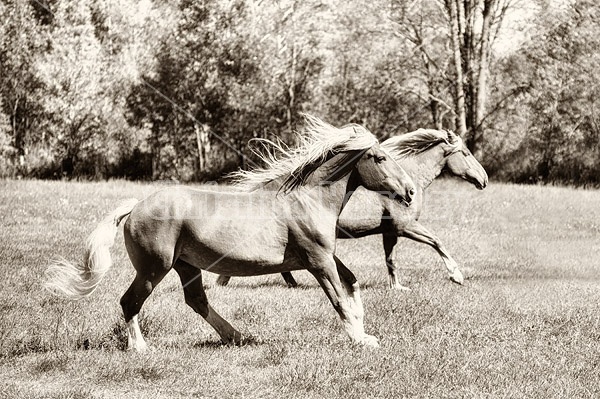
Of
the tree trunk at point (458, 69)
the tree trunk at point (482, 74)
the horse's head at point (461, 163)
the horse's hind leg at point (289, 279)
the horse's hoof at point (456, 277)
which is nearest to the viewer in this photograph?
the horse's hoof at point (456, 277)

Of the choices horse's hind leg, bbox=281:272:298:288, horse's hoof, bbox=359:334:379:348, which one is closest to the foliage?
horse's hind leg, bbox=281:272:298:288

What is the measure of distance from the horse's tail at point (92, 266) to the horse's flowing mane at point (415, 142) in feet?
17.7

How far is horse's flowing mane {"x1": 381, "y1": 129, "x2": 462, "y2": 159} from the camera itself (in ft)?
38.2

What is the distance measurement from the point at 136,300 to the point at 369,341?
2296 millimetres

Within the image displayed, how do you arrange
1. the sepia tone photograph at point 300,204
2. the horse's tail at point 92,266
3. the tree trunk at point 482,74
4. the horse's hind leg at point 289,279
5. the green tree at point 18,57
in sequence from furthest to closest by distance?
the tree trunk at point 482,74 → the green tree at point 18,57 → the horse's hind leg at point 289,279 → the horse's tail at point 92,266 → the sepia tone photograph at point 300,204

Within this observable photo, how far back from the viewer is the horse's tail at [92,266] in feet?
23.7

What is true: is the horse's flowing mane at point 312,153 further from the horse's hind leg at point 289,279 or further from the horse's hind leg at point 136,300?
the horse's hind leg at point 289,279

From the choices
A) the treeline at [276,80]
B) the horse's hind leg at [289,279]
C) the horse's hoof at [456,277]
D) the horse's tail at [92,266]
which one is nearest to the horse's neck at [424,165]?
the horse's hoof at [456,277]

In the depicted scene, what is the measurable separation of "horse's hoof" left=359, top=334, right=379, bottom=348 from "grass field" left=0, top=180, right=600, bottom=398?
0.46 feet

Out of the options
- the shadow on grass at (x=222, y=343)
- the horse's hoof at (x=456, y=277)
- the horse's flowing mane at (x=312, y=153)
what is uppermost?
the horse's flowing mane at (x=312, y=153)

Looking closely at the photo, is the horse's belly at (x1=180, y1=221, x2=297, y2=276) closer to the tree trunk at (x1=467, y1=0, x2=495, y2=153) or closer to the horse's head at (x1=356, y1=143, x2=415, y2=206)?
the horse's head at (x1=356, y1=143, x2=415, y2=206)

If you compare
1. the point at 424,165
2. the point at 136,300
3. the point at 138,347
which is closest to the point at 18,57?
the point at 424,165

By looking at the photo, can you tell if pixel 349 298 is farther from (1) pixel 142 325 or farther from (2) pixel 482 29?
(2) pixel 482 29

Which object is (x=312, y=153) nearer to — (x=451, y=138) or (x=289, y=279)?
(x=289, y=279)
